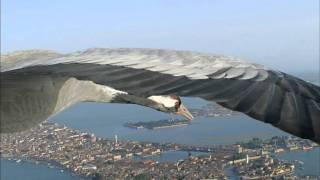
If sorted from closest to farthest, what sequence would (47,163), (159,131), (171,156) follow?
1. (47,163)
2. (171,156)
3. (159,131)

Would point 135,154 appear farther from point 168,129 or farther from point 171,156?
point 168,129

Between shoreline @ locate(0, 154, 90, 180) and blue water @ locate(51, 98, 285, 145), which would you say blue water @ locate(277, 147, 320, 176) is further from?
shoreline @ locate(0, 154, 90, 180)

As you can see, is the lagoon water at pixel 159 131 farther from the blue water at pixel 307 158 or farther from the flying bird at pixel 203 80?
the flying bird at pixel 203 80

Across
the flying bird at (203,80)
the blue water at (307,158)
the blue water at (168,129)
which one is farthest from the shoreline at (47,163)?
the flying bird at (203,80)

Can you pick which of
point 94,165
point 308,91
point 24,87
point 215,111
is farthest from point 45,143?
point 215,111

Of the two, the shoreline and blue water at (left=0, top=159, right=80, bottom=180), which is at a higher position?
the shoreline

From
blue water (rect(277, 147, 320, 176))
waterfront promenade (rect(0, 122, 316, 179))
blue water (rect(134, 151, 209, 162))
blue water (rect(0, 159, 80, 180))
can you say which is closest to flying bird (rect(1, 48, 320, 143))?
waterfront promenade (rect(0, 122, 316, 179))

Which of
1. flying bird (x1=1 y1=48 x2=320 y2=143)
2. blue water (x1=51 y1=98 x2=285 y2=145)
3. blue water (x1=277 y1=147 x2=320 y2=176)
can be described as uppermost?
flying bird (x1=1 y1=48 x2=320 y2=143)

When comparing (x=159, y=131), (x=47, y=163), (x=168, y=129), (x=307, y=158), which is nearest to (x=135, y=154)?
(x=47, y=163)

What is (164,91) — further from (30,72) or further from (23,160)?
(23,160)

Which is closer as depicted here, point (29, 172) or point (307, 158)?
point (29, 172)
